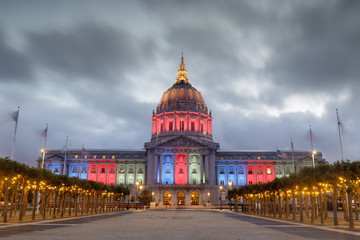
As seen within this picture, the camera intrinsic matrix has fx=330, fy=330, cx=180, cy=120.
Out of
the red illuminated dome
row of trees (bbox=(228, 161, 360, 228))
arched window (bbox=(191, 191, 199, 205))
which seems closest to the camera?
row of trees (bbox=(228, 161, 360, 228))

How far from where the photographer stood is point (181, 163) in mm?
135250

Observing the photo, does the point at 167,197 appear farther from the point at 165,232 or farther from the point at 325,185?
the point at 165,232

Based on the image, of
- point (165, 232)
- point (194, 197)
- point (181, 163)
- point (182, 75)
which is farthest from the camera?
point (182, 75)

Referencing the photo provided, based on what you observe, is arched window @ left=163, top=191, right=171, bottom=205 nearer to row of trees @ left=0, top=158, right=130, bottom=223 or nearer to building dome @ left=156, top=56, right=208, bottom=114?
building dome @ left=156, top=56, right=208, bottom=114

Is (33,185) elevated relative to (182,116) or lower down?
lower down

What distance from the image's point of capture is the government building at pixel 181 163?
12656 centimetres

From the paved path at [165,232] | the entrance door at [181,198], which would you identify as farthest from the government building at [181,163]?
the paved path at [165,232]

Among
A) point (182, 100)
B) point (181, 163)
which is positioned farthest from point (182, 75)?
point (181, 163)

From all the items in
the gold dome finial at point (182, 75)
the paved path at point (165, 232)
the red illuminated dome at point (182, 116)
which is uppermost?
the gold dome finial at point (182, 75)

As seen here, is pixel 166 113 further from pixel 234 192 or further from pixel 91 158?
pixel 234 192

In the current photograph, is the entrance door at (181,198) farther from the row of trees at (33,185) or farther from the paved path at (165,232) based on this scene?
the paved path at (165,232)

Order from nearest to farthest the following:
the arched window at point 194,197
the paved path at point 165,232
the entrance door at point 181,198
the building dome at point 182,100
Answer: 1. the paved path at point 165,232
2. the arched window at point 194,197
3. the entrance door at point 181,198
4. the building dome at point 182,100

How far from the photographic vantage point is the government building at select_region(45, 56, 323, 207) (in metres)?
127

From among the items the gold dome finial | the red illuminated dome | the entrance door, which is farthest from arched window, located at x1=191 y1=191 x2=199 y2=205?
the gold dome finial
